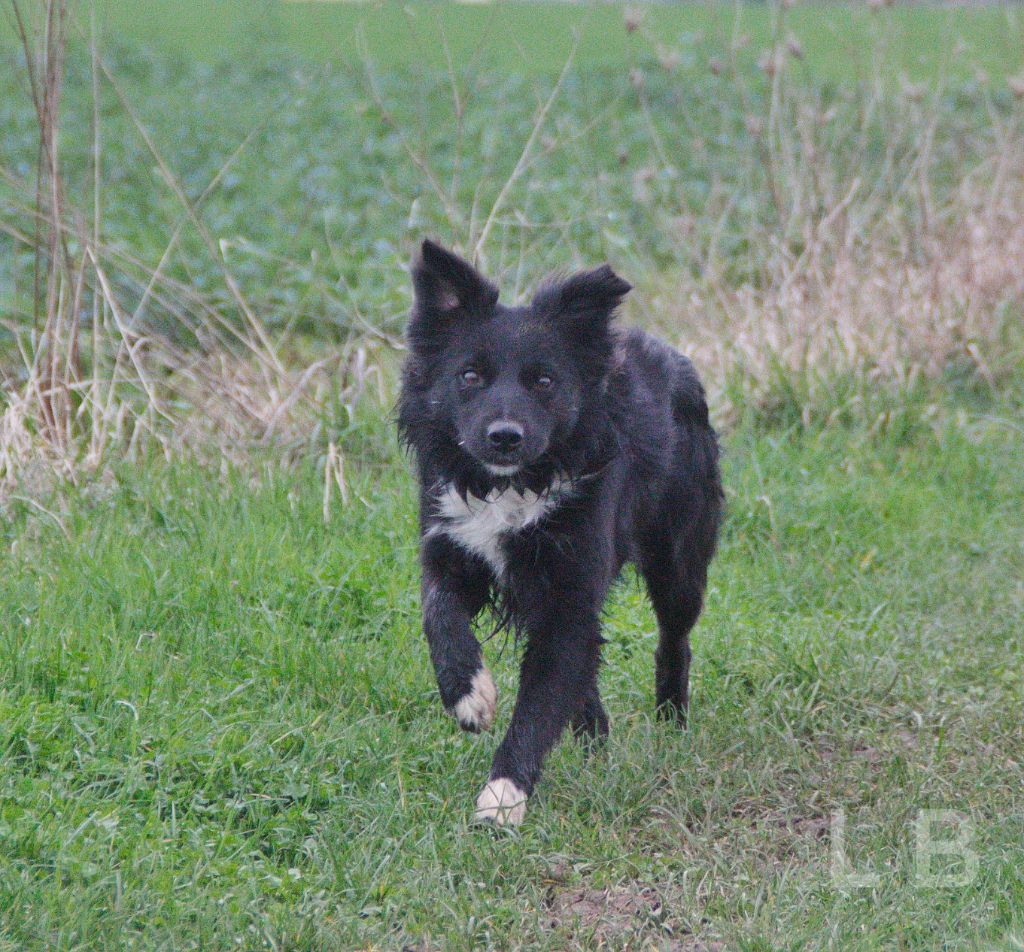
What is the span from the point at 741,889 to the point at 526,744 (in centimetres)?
73

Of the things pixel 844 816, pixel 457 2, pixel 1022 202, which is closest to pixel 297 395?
pixel 844 816

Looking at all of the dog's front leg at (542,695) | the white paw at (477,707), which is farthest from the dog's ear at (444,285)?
the white paw at (477,707)

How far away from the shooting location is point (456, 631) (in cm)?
394

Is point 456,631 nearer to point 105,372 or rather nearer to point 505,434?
point 505,434

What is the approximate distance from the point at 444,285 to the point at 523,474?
25.7 inches

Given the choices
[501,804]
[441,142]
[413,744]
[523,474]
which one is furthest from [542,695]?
[441,142]

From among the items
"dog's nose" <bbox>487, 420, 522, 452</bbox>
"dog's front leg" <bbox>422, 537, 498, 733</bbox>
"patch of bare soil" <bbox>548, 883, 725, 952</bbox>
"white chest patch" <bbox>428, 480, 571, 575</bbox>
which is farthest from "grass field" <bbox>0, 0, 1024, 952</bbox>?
"dog's nose" <bbox>487, 420, 522, 452</bbox>

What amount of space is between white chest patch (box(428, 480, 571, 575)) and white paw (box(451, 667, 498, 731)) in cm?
39

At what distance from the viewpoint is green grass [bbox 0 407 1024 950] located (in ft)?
10.8

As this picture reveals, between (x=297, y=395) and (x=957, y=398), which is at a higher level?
(x=297, y=395)

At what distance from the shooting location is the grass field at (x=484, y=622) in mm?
3375

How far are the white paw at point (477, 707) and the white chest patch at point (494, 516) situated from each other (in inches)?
15.4

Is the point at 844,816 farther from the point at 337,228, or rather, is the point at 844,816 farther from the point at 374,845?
the point at 337,228

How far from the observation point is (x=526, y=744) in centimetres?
383
